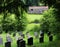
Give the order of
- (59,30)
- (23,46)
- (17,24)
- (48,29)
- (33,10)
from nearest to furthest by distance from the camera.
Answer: (23,46) → (59,30) → (48,29) → (17,24) → (33,10)

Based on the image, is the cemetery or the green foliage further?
the green foliage

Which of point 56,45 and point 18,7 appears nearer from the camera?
point 18,7

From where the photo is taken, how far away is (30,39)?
39.2ft

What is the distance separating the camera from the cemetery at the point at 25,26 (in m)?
9.30

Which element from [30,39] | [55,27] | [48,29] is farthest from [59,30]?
[30,39]

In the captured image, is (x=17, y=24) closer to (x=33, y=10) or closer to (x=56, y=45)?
(x=56, y=45)

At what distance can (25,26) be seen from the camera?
18.3 metres

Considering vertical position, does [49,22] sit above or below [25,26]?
above

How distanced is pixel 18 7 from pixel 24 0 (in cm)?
38

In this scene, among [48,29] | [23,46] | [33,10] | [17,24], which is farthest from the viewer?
[33,10]

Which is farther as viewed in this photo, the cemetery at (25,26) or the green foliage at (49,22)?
the green foliage at (49,22)

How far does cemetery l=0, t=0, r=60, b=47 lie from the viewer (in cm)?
930

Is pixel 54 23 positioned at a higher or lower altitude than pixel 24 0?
lower

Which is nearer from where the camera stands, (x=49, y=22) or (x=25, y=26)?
(x=49, y=22)
